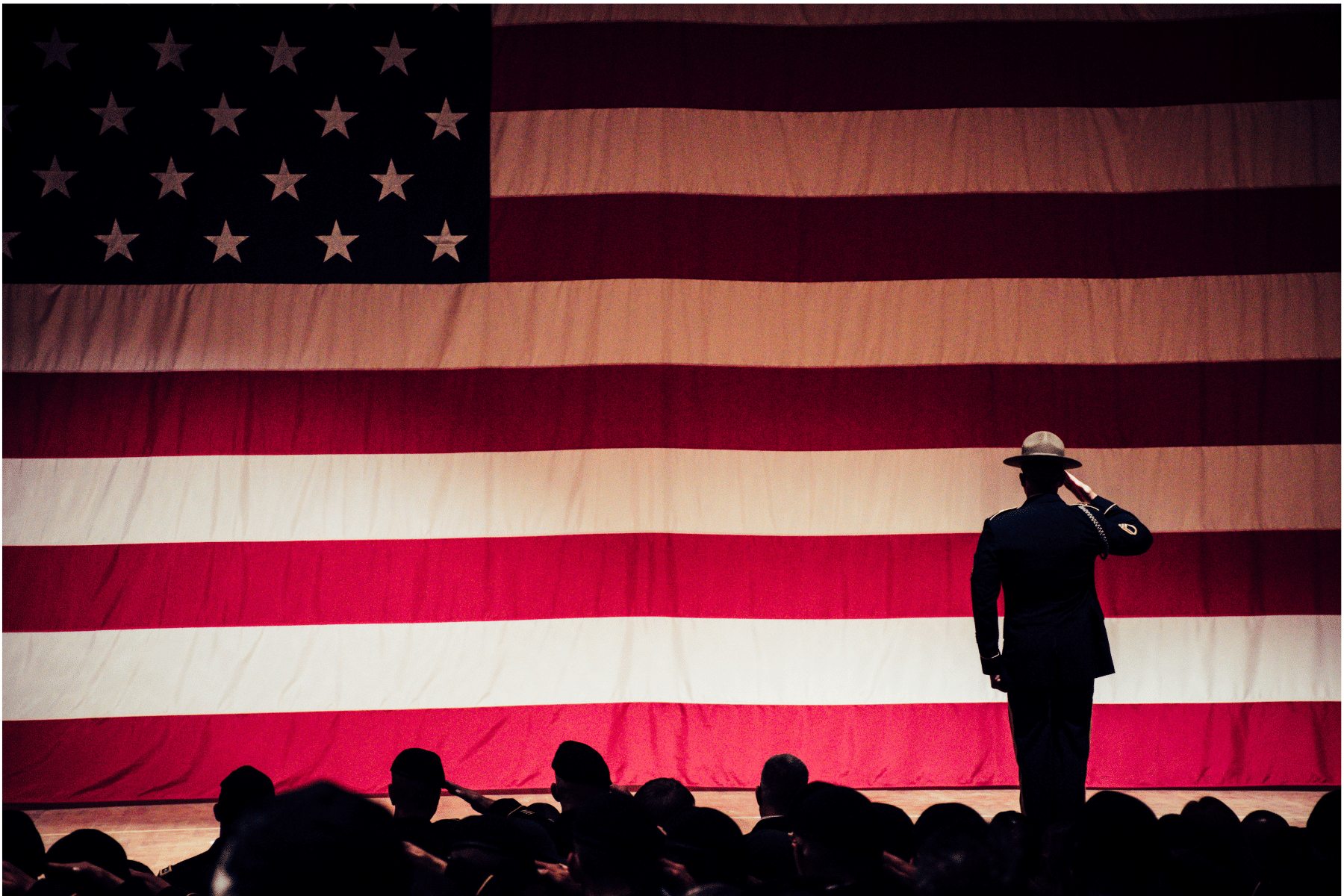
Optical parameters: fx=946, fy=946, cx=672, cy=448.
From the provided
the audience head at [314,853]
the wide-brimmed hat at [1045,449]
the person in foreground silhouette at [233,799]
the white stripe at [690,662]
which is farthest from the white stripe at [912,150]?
the audience head at [314,853]

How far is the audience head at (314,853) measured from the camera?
700mm

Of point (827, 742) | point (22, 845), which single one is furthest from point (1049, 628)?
point (22, 845)

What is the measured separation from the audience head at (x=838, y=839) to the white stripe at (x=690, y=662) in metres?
2.02

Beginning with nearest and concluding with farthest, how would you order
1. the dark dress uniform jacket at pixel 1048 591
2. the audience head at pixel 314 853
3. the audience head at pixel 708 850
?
the audience head at pixel 314 853, the audience head at pixel 708 850, the dark dress uniform jacket at pixel 1048 591

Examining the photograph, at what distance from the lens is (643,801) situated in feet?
6.50

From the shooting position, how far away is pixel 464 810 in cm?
313

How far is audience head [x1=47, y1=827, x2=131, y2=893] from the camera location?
1497mm

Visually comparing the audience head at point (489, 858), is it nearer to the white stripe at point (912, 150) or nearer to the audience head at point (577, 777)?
the audience head at point (577, 777)

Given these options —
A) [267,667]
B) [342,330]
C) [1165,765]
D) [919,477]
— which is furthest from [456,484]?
[1165,765]

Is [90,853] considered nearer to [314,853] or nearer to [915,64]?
[314,853]

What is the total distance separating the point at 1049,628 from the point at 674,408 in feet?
5.06

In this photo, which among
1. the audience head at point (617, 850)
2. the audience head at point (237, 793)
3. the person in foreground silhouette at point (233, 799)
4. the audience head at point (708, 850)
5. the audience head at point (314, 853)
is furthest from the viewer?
the audience head at point (237, 793)

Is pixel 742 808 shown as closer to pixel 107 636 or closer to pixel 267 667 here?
pixel 267 667

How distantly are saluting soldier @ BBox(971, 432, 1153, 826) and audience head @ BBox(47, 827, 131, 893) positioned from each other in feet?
5.82
